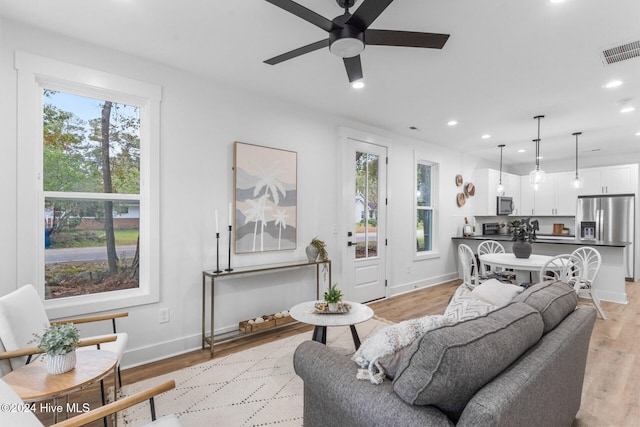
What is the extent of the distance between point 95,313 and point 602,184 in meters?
8.53

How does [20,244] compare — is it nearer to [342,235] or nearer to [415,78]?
[342,235]

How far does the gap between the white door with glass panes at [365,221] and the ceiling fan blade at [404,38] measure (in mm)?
2451

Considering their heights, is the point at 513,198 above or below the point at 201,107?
below

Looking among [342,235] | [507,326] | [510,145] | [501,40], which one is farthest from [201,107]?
[510,145]

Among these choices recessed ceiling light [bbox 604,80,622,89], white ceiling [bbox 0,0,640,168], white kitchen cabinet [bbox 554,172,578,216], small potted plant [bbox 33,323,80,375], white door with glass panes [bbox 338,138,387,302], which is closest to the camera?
small potted plant [bbox 33,323,80,375]

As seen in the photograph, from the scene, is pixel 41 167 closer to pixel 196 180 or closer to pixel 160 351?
pixel 196 180

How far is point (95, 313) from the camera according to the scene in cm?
260

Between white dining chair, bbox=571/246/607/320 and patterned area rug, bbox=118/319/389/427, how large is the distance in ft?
11.4

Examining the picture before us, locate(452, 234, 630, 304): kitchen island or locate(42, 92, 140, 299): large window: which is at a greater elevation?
locate(42, 92, 140, 299): large window

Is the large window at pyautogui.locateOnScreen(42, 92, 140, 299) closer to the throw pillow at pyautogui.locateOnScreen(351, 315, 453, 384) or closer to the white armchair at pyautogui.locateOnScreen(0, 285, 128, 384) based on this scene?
the white armchair at pyautogui.locateOnScreen(0, 285, 128, 384)

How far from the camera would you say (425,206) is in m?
5.89

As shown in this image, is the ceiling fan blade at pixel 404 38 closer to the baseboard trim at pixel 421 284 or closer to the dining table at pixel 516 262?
the dining table at pixel 516 262

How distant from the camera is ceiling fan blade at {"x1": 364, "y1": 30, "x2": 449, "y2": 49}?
1.86m

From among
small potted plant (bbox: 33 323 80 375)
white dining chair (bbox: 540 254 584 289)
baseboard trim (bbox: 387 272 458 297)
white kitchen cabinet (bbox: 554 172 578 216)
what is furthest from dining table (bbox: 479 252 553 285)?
small potted plant (bbox: 33 323 80 375)
